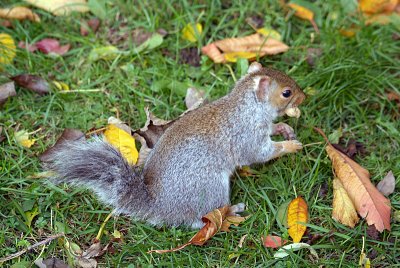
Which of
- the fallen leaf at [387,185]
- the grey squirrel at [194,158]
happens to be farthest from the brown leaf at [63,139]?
the fallen leaf at [387,185]

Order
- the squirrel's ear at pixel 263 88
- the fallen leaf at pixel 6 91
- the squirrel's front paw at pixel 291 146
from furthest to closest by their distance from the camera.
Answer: the fallen leaf at pixel 6 91
the squirrel's front paw at pixel 291 146
the squirrel's ear at pixel 263 88

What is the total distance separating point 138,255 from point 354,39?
2.03 metres

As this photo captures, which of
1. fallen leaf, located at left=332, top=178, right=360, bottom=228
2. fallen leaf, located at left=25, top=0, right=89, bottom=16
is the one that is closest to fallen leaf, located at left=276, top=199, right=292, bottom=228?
fallen leaf, located at left=332, top=178, right=360, bottom=228

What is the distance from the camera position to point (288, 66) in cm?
392

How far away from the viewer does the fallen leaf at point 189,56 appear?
3986 mm

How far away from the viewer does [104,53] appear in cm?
393

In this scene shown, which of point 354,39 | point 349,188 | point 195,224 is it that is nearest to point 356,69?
Result: point 354,39

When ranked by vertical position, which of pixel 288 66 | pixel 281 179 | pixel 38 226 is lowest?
pixel 38 226

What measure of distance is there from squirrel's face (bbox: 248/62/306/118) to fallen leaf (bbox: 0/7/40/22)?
170 cm

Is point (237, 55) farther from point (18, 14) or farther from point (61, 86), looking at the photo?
point (18, 14)

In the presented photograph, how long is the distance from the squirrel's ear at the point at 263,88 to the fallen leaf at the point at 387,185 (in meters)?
0.79

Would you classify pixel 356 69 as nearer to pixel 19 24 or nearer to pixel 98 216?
pixel 98 216

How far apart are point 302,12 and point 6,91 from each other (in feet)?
6.58

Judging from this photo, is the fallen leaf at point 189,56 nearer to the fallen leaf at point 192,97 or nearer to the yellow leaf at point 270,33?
the fallen leaf at point 192,97
